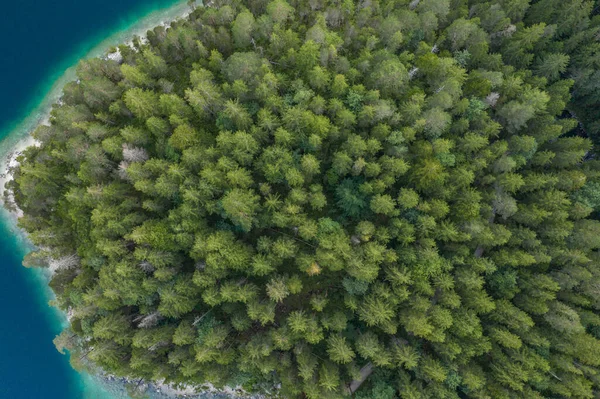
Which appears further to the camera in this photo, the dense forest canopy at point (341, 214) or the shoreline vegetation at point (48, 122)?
the shoreline vegetation at point (48, 122)

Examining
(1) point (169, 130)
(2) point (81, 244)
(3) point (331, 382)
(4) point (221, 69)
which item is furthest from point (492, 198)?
(2) point (81, 244)

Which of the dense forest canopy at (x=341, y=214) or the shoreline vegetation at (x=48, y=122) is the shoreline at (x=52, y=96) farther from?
the dense forest canopy at (x=341, y=214)

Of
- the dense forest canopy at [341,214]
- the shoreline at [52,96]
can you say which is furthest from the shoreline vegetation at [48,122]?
the dense forest canopy at [341,214]

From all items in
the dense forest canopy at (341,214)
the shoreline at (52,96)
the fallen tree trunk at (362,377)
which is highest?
the shoreline at (52,96)

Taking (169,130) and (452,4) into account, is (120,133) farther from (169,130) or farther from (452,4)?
(452,4)

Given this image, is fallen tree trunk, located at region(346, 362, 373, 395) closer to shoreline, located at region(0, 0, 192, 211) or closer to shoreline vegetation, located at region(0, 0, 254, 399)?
shoreline vegetation, located at region(0, 0, 254, 399)

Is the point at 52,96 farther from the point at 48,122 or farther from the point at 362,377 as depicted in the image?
the point at 362,377

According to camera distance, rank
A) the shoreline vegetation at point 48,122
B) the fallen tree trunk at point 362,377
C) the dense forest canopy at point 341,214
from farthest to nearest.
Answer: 1. the shoreline vegetation at point 48,122
2. the fallen tree trunk at point 362,377
3. the dense forest canopy at point 341,214
